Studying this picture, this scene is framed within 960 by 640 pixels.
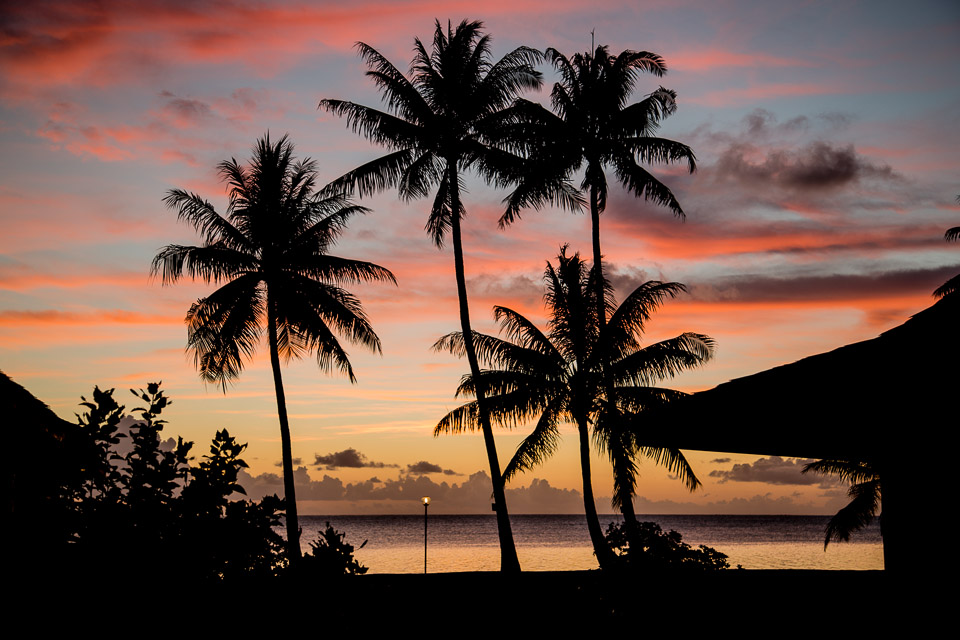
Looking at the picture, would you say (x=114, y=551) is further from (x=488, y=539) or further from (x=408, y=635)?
(x=488, y=539)

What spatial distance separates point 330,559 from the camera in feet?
16.3

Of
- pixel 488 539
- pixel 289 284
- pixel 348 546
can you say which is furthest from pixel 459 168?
pixel 488 539

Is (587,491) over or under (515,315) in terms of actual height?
under

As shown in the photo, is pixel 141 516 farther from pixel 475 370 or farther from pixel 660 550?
pixel 475 370

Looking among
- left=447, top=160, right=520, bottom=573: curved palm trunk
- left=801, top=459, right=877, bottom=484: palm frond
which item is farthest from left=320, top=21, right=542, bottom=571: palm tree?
left=801, top=459, right=877, bottom=484: palm frond

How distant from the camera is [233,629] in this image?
419cm

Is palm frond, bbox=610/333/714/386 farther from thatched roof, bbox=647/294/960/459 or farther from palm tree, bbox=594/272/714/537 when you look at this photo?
thatched roof, bbox=647/294/960/459

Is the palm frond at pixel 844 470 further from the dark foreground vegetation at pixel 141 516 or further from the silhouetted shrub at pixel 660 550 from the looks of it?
the dark foreground vegetation at pixel 141 516

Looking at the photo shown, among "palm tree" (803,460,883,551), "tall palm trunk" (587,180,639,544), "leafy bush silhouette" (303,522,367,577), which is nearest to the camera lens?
"leafy bush silhouette" (303,522,367,577)

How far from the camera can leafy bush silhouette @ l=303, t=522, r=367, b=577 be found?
4.79m

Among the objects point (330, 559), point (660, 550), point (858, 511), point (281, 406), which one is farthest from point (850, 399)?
point (858, 511)

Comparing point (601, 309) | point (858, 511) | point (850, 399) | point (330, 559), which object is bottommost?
point (858, 511)

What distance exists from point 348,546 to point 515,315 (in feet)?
56.6

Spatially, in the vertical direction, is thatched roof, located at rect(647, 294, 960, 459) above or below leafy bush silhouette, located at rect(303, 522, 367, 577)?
above
